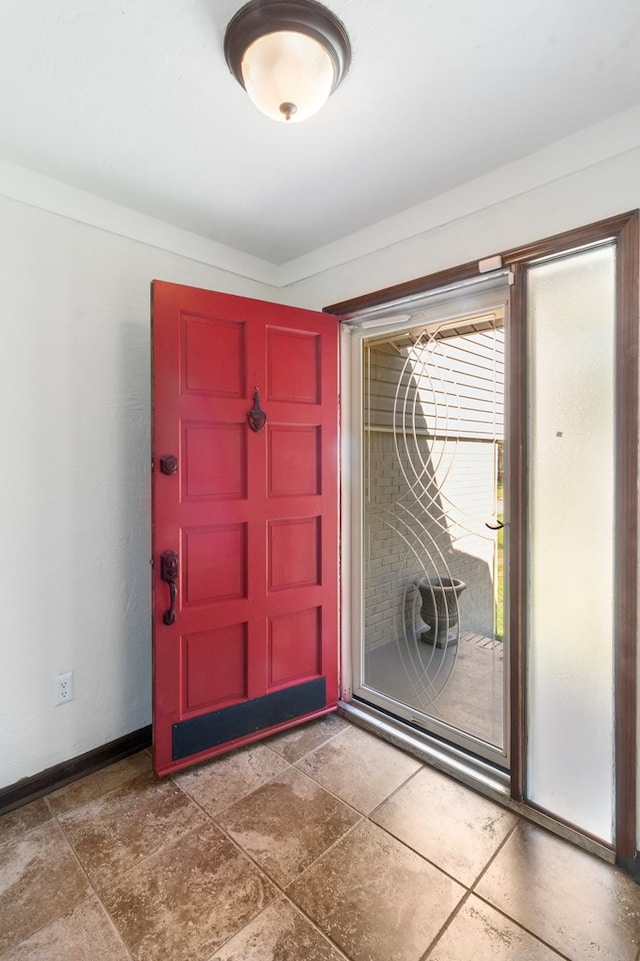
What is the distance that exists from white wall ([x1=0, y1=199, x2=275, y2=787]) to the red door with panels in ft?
1.01

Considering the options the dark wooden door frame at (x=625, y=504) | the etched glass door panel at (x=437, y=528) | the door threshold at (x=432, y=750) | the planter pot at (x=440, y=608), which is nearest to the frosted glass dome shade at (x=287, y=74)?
the dark wooden door frame at (x=625, y=504)

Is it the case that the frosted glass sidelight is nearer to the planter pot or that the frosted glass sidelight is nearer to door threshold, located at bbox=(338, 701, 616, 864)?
door threshold, located at bbox=(338, 701, 616, 864)

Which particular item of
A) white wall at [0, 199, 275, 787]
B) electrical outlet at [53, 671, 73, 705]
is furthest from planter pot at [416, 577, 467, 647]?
electrical outlet at [53, 671, 73, 705]

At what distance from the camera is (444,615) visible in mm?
2121

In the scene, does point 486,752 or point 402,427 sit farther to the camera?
point 402,427

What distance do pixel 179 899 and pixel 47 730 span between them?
0.90m

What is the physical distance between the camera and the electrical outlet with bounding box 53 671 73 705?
1.87m

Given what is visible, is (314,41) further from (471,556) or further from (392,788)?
(392,788)

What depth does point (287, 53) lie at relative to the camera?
44.4 inches

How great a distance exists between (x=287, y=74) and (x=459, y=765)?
2.56 meters

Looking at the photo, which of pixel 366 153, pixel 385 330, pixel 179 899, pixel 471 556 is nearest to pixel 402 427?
pixel 385 330

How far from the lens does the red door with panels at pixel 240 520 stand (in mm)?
1893

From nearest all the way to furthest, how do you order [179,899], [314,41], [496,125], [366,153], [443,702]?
[314,41] → [179,899] → [496,125] → [366,153] → [443,702]

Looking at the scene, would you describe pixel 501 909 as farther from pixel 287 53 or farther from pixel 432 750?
pixel 287 53
